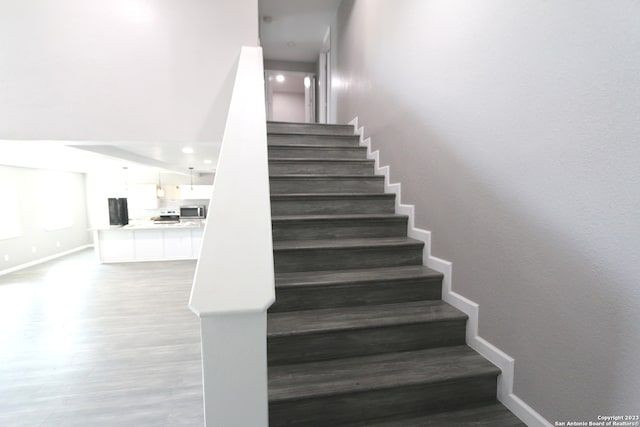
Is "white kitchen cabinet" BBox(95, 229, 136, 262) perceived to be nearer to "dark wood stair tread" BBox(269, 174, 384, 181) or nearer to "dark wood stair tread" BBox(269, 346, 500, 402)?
"dark wood stair tread" BBox(269, 174, 384, 181)

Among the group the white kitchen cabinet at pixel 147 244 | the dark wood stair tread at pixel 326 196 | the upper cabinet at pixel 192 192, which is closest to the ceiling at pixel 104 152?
the dark wood stair tread at pixel 326 196

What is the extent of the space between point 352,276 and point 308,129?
2245mm

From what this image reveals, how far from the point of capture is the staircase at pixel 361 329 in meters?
1.28

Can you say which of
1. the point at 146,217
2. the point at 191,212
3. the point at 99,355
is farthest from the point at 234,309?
the point at 146,217

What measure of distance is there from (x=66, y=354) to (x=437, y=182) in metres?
3.93

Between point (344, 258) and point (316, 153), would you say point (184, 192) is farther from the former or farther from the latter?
point (344, 258)

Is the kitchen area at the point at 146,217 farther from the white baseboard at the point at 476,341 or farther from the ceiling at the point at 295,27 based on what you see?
the ceiling at the point at 295,27

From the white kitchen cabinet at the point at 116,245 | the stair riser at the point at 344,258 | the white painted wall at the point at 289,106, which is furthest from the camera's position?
the white painted wall at the point at 289,106

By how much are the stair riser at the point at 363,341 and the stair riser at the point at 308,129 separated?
2.41 m

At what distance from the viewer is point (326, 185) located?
2.55 meters

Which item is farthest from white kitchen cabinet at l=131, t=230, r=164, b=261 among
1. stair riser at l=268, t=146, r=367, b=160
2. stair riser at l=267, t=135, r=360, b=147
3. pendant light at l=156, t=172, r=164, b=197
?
stair riser at l=268, t=146, r=367, b=160

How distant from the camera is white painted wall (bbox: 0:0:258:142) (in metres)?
2.62

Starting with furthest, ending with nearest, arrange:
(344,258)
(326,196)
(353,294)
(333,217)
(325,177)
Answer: (325,177) < (326,196) < (333,217) < (344,258) < (353,294)

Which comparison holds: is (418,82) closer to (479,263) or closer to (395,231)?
(395,231)
